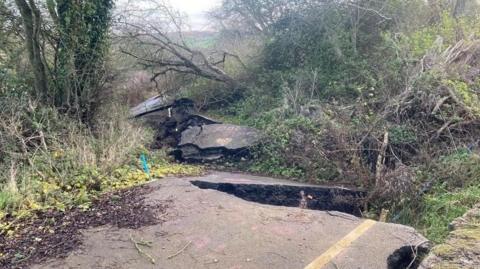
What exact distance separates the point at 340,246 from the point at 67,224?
329cm

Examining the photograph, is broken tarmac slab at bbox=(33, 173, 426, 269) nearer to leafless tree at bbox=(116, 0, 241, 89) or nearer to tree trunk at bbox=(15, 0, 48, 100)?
tree trunk at bbox=(15, 0, 48, 100)

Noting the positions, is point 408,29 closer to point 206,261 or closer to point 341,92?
point 341,92

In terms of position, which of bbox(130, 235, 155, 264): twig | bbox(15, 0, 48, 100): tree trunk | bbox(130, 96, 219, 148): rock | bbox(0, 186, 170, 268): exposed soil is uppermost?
bbox(15, 0, 48, 100): tree trunk

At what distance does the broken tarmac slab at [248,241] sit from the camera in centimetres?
421

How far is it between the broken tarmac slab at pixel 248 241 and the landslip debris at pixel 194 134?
14.8ft

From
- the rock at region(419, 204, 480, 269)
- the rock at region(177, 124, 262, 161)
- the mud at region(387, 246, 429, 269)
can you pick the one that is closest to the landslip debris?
the rock at region(177, 124, 262, 161)

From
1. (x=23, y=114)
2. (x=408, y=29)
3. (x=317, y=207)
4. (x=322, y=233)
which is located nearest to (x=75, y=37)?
(x=23, y=114)

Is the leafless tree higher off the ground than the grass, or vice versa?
the leafless tree

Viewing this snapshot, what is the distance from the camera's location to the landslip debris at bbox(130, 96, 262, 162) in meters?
10.2

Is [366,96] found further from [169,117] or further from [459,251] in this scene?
[459,251]

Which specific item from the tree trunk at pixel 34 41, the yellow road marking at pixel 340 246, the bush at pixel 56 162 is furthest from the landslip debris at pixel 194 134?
the yellow road marking at pixel 340 246

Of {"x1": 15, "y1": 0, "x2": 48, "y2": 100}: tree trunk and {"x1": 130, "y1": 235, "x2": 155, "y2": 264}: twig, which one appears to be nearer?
{"x1": 130, "y1": 235, "x2": 155, "y2": 264}: twig

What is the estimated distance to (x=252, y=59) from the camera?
1453 cm

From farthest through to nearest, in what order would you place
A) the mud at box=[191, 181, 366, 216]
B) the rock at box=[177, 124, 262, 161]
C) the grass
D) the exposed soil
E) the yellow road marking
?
1. the rock at box=[177, 124, 262, 161]
2. the mud at box=[191, 181, 366, 216]
3. the grass
4. the exposed soil
5. the yellow road marking
